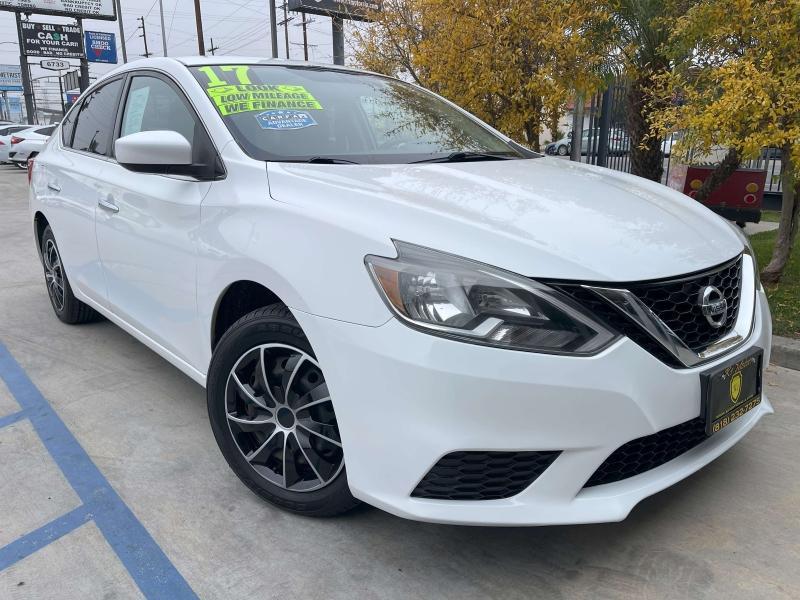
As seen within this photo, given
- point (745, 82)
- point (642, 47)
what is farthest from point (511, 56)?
point (745, 82)

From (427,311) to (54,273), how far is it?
3669mm

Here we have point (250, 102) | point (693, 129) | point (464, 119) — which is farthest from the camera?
point (693, 129)

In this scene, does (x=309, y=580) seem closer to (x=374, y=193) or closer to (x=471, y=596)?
(x=471, y=596)

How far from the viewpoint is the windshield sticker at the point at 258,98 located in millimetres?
2721

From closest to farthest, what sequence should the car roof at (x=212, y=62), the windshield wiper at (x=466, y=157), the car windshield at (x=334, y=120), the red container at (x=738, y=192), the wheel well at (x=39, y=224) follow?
the car windshield at (x=334, y=120) → the windshield wiper at (x=466, y=157) → the car roof at (x=212, y=62) → the wheel well at (x=39, y=224) → the red container at (x=738, y=192)

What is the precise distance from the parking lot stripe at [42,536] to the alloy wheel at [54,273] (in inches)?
93.0

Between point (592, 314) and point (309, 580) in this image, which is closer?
point (592, 314)

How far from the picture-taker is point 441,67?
5.94 meters

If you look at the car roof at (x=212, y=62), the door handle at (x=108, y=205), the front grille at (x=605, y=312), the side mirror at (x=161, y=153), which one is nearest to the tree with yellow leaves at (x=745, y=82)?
the car roof at (x=212, y=62)

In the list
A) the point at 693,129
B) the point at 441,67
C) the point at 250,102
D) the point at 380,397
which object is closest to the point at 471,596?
the point at 380,397

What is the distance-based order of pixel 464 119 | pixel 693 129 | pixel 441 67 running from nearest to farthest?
pixel 464 119 < pixel 693 129 < pixel 441 67

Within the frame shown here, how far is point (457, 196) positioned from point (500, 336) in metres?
0.62

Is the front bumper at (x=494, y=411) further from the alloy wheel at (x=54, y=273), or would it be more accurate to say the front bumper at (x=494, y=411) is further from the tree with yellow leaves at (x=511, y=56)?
the tree with yellow leaves at (x=511, y=56)

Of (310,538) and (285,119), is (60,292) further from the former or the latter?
(310,538)
